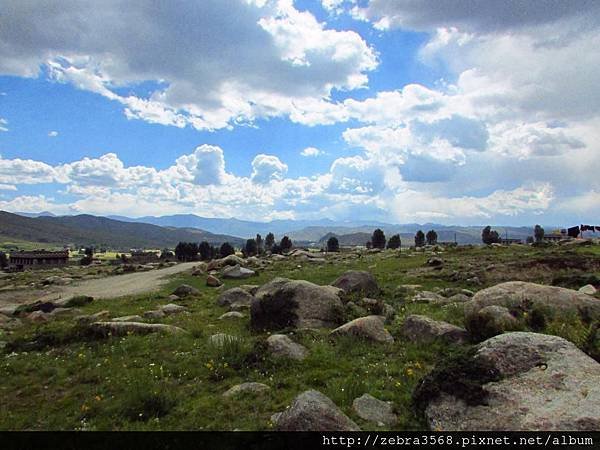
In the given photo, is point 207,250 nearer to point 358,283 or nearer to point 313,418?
point 358,283

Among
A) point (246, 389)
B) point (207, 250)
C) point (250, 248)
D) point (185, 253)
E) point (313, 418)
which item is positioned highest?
point (313, 418)

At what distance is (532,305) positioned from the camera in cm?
1580

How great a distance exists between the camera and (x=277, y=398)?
411 inches

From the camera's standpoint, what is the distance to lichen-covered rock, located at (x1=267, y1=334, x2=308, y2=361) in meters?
13.5

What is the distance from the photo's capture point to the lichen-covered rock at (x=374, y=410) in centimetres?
905

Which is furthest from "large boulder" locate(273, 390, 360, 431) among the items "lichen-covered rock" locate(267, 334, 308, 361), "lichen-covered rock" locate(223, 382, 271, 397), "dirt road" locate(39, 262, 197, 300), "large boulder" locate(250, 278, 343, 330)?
"dirt road" locate(39, 262, 197, 300)

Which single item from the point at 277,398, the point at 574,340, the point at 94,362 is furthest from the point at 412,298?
the point at 94,362

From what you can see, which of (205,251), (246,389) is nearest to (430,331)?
(246,389)

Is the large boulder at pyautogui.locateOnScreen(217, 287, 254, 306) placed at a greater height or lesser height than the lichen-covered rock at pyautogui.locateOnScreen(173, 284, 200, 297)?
greater

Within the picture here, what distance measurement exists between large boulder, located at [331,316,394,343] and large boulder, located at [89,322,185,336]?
8016 millimetres

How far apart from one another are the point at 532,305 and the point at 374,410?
10130 millimetres

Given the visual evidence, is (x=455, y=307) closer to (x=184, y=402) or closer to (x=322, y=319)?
(x=322, y=319)

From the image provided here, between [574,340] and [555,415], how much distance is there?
460 cm

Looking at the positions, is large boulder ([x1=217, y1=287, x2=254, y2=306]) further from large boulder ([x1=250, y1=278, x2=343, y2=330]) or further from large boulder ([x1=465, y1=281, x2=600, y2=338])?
large boulder ([x1=465, y1=281, x2=600, y2=338])
